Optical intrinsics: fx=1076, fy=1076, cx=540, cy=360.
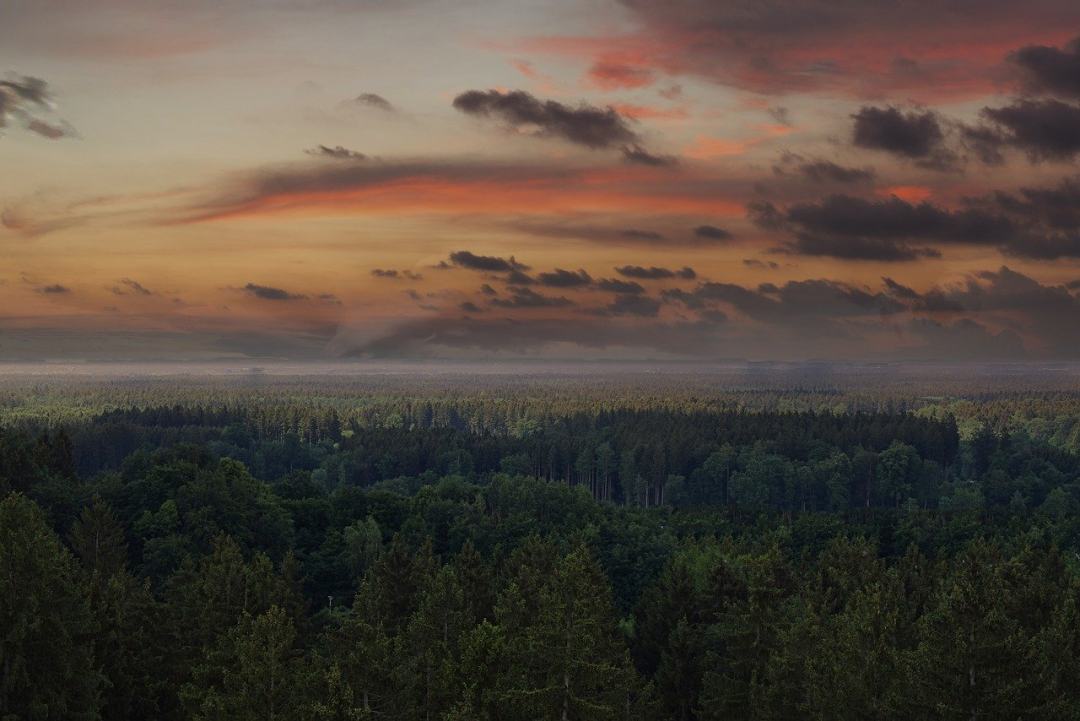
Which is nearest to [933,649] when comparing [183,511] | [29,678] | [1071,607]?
[1071,607]

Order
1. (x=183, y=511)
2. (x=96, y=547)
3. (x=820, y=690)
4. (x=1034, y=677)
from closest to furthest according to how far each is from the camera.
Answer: (x=1034, y=677) < (x=820, y=690) < (x=96, y=547) < (x=183, y=511)

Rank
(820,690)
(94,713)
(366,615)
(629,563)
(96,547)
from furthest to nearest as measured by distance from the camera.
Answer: (629,563), (96,547), (366,615), (820,690), (94,713)

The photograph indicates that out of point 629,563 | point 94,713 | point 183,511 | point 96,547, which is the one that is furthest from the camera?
point 629,563

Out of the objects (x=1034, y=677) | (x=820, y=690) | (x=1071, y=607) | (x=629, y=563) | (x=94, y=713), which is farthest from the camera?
(x=629, y=563)

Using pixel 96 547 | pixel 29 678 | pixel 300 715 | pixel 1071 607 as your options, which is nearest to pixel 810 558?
pixel 1071 607

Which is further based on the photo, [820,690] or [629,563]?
[629,563]

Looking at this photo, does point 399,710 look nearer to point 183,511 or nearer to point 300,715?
point 300,715

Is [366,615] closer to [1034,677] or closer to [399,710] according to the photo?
[399,710]

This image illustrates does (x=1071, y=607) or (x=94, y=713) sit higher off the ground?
(x=1071, y=607)

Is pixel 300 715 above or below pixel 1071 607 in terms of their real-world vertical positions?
below
